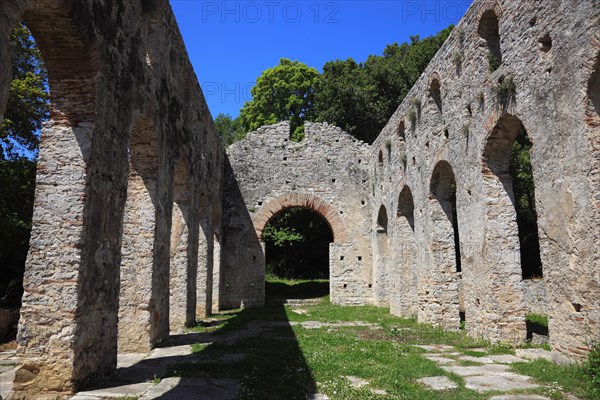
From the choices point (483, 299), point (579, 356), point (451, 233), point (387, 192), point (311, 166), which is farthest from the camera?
point (311, 166)

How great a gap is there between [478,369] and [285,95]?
24.2 m

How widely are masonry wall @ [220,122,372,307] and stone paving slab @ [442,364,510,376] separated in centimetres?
975

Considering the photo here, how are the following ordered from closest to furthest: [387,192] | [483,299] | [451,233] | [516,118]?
[516,118] < [483,299] < [451,233] < [387,192]

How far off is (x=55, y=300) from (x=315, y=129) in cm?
1331

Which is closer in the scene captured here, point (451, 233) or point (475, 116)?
point (475, 116)

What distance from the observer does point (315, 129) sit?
16969 millimetres

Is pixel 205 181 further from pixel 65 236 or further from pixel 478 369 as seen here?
pixel 478 369

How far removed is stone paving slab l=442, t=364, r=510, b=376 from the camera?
223 inches

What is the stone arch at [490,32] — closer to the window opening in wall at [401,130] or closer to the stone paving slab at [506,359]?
the window opening in wall at [401,130]

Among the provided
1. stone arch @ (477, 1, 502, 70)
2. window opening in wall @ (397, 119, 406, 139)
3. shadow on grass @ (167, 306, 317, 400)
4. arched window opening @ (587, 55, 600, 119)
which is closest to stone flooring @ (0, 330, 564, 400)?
shadow on grass @ (167, 306, 317, 400)

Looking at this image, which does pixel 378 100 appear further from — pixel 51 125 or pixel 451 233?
pixel 51 125

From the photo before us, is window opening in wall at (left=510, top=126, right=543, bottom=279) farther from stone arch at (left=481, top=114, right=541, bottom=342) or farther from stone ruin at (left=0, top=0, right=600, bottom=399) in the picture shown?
stone arch at (left=481, top=114, right=541, bottom=342)

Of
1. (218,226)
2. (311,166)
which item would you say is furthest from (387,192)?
(218,226)

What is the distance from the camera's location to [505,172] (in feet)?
26.3
